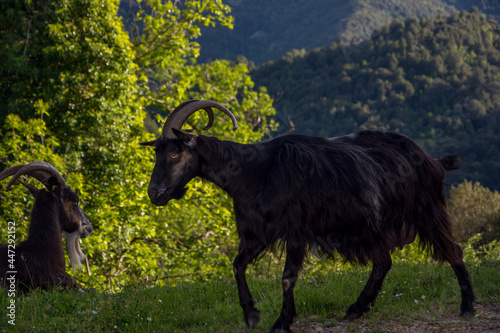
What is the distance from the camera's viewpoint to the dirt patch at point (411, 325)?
15.6ft

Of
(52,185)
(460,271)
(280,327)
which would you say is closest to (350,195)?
(280,327)

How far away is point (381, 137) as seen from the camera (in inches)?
235

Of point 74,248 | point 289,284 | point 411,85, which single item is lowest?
point 289,284

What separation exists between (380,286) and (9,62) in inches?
377

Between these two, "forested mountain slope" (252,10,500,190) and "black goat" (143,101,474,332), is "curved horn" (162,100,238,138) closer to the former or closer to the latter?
"black goat" (143,101,474,332)

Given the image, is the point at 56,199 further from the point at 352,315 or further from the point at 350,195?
the point at 352,315

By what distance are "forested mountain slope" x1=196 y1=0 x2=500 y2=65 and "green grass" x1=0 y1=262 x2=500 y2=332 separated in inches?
2820

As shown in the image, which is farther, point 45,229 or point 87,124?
point 87,124

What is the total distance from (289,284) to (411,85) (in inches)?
2503

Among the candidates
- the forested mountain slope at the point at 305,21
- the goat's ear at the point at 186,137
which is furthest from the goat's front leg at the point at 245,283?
the forested mountain slope at the point at 305,21

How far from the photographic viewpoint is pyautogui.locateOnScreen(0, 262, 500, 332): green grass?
190 inches

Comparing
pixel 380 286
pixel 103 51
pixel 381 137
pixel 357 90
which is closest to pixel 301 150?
pixel 381 137

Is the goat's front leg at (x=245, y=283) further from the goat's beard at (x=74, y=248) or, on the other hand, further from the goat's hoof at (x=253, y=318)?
the goat's beard at (x=74, y=248)

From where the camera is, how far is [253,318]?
4.93 meters
